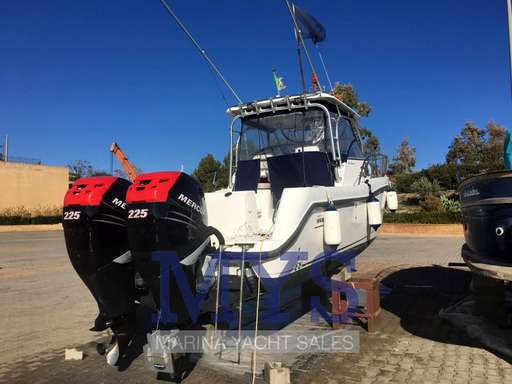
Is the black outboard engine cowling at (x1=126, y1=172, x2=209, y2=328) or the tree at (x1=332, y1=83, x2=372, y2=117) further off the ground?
the tree at (x1=332, y1=83, x2=372, y2=117)

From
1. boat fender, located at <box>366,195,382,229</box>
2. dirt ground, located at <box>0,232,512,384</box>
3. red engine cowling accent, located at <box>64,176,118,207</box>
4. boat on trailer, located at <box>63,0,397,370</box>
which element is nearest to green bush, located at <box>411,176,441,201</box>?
dirt ground, located at <box>0,232,512,384</box>

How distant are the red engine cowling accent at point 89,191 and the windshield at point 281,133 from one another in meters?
3.33

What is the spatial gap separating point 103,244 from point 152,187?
2.31 ft

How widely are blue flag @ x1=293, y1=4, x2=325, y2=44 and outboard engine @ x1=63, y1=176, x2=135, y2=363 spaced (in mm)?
5253

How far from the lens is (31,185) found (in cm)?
3978

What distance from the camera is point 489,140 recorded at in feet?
128

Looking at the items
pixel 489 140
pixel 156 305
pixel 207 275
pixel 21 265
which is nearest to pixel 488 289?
pixel 207 275

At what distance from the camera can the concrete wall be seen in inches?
1499

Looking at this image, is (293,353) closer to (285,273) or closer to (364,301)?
(285,273)

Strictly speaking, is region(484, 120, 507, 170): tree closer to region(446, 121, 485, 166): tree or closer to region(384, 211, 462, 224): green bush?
region(446, 121, 485, 166): tree

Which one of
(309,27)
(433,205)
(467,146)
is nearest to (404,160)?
(467,146)

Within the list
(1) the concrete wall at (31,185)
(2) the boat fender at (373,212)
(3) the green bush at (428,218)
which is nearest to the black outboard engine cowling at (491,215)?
(2) the boat fender at (373,212)

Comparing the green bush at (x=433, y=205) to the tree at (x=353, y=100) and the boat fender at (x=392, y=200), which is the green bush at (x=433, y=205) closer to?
the tree at (x=353, y=100)

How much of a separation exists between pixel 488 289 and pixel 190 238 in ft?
11.9
